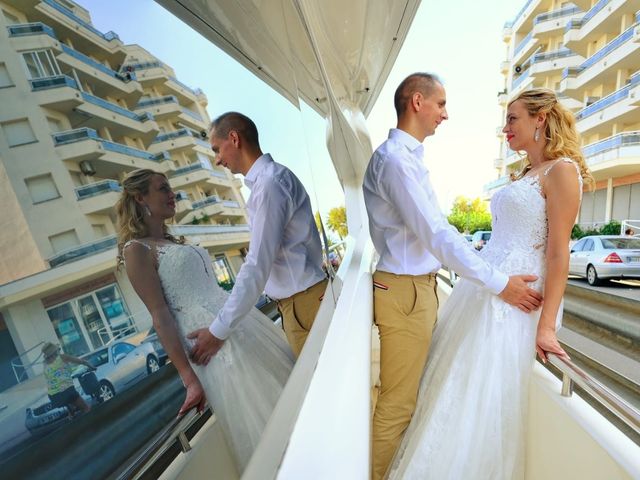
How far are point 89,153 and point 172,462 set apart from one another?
1.71ft

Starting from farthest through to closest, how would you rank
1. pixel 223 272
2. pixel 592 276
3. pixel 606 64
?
pixel 606 64 < pixel 592 276 < pixel 223 272

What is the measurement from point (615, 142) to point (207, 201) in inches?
603

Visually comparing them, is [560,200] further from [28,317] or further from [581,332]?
[581,332]

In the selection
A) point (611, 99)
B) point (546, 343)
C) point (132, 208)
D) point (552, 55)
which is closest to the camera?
point (132, 208)

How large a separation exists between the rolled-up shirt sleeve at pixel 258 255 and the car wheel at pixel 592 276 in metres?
7.71

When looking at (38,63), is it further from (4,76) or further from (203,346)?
(203,346)

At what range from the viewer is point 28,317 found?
223mm

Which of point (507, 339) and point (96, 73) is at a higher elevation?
point (96, 73)

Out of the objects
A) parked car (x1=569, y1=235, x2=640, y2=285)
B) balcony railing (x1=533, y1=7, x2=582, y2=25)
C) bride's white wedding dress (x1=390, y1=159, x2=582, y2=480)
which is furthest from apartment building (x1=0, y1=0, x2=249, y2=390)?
balcony railing (x1=533, y1=7, x2=582, y2=25)

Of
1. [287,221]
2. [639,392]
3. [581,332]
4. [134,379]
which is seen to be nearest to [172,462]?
[134,379]

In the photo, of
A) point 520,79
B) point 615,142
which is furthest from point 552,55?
point 615,142

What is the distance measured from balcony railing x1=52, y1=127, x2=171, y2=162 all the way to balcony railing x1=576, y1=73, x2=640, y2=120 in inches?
581

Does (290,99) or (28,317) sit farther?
(290,99)

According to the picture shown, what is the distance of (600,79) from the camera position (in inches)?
498
